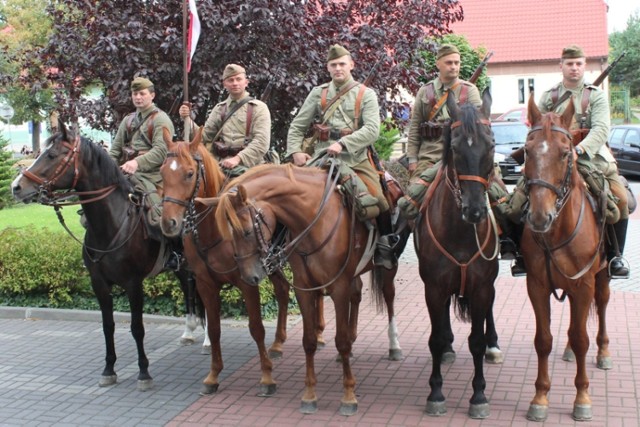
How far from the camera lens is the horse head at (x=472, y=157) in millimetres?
5445

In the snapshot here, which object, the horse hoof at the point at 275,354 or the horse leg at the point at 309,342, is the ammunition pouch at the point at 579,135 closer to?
the horse leg at the point at 309,342

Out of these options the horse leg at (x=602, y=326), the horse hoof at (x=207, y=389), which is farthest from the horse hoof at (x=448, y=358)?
the horse hoof at (x=207, y=389)

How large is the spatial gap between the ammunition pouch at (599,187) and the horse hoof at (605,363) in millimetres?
1576

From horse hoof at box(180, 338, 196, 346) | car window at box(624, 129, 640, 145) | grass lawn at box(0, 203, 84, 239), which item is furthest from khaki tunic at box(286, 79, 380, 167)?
car window at box(624, 129, 640, 145)

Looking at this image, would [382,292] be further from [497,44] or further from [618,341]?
[497,44]

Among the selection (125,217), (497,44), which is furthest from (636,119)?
(125,217)

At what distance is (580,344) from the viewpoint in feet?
19.6

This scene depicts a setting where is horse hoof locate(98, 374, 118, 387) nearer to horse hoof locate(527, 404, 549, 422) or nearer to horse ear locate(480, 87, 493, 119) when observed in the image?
horse hoof locate(527, 404, 549, 422)

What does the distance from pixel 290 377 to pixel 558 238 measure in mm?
3030

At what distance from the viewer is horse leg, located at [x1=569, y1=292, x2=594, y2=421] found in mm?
5898

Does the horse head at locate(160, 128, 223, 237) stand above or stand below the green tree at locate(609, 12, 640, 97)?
below

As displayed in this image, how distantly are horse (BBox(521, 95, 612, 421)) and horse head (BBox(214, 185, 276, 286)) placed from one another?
81.1 inches

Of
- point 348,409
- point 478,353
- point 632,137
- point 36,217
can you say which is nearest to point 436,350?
point 478,353

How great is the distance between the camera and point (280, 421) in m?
6.19
